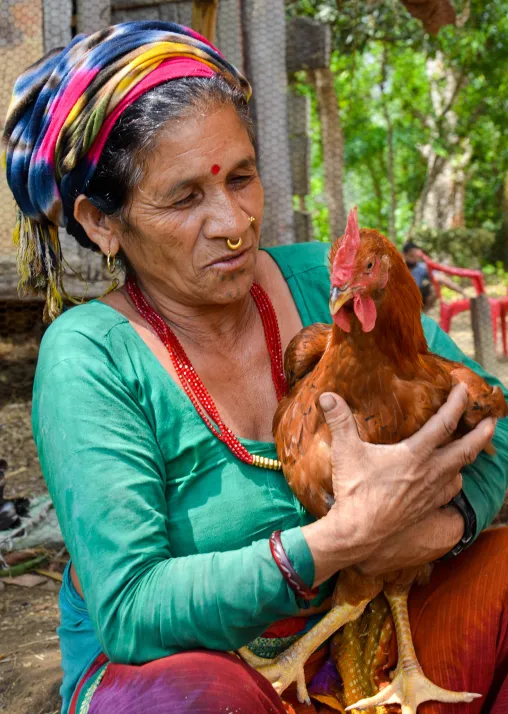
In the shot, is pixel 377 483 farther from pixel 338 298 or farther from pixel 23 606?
pixel 23 606

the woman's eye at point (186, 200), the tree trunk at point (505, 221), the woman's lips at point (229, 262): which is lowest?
the tree trunk at point (505, 221)

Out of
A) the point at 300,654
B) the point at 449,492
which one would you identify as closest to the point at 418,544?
the point at 449,492

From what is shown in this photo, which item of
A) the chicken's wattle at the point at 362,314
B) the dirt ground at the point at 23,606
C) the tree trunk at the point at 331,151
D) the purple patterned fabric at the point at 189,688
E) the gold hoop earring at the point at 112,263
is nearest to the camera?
the purple patterned fabric at the point at 189,688

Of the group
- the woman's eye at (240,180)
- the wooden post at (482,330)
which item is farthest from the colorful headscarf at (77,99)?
the wooden post at (482,330)

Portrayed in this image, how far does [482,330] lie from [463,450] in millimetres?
4416

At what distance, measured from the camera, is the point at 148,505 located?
146 centimetres

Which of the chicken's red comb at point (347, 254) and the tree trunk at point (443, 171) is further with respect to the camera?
the tree trunk at point (443, 171)

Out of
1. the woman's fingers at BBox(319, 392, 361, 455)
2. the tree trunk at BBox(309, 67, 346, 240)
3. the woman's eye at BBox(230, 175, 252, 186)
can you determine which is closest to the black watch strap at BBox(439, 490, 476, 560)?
the woman's fingers at BBox(319, 392, 361, 455)

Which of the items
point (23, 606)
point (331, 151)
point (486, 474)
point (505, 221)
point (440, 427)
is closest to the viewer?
point (440, 427)

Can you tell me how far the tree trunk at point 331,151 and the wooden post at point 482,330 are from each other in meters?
1.82

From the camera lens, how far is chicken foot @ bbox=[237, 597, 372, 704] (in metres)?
1.65

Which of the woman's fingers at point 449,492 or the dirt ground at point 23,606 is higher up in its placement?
the woman's fingers at point 449,492

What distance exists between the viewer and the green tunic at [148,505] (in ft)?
4.45

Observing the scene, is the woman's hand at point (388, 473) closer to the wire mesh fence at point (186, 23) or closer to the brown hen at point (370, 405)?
the brown hen at point (370, 405)
